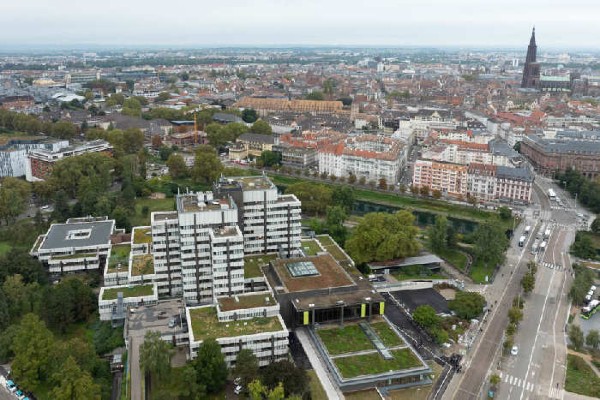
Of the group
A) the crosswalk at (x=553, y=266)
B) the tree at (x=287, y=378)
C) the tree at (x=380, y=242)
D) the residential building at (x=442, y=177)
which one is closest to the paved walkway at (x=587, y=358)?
the crosswalk at (x=553, y=266)

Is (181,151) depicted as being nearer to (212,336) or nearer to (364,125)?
(364,125)

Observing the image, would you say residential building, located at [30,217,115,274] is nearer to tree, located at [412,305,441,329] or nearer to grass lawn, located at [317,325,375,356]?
grass lawn, located at [317,325,375,356]

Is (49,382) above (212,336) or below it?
below

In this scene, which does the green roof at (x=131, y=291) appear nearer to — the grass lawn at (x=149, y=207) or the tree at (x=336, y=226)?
the tree at (x=336, y=226)

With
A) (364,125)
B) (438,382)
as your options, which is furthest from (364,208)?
(364,125)

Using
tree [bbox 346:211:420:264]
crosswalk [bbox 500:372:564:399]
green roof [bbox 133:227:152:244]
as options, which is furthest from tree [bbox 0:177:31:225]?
crosswalk [bbox 500:372:564:399]

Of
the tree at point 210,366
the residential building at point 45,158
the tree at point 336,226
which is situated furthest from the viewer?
the residential building at point 45,158

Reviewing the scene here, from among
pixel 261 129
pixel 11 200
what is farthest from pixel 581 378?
pixel 261 129
